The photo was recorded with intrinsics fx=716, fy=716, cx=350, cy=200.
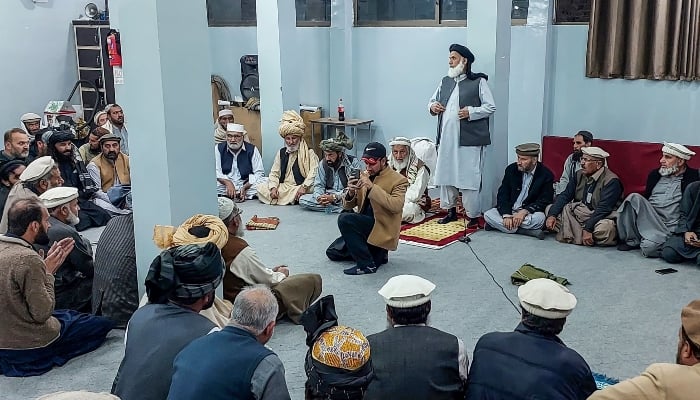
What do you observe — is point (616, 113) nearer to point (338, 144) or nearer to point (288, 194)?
point (338, 144)

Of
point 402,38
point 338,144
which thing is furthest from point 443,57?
point 338,144

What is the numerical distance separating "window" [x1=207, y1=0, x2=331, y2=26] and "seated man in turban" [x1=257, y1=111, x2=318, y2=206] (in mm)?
1989

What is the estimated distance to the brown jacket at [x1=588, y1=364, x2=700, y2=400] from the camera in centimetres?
212

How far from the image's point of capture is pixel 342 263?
5910 mm

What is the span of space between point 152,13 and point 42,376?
2132 mm

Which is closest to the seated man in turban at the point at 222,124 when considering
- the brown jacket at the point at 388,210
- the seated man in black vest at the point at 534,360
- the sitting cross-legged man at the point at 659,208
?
the brown jacket at the point at 388,210

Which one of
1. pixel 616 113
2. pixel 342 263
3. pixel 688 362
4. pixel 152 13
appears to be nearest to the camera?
pixel 688 362

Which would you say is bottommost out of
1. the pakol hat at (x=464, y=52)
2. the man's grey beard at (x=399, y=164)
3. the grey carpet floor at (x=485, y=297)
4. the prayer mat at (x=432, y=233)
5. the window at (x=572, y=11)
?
the grey carpet floor at (x=485, y=297)

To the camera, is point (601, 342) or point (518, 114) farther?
point (518, 114)

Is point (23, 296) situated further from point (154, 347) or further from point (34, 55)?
point (34, 55)

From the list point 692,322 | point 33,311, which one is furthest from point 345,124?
point 692,322

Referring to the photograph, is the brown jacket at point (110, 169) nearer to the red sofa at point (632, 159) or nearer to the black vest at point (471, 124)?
the black vest at point (471, 124)

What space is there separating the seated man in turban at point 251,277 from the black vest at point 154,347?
1.42 metres

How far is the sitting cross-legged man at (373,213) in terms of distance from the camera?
5.50 m
